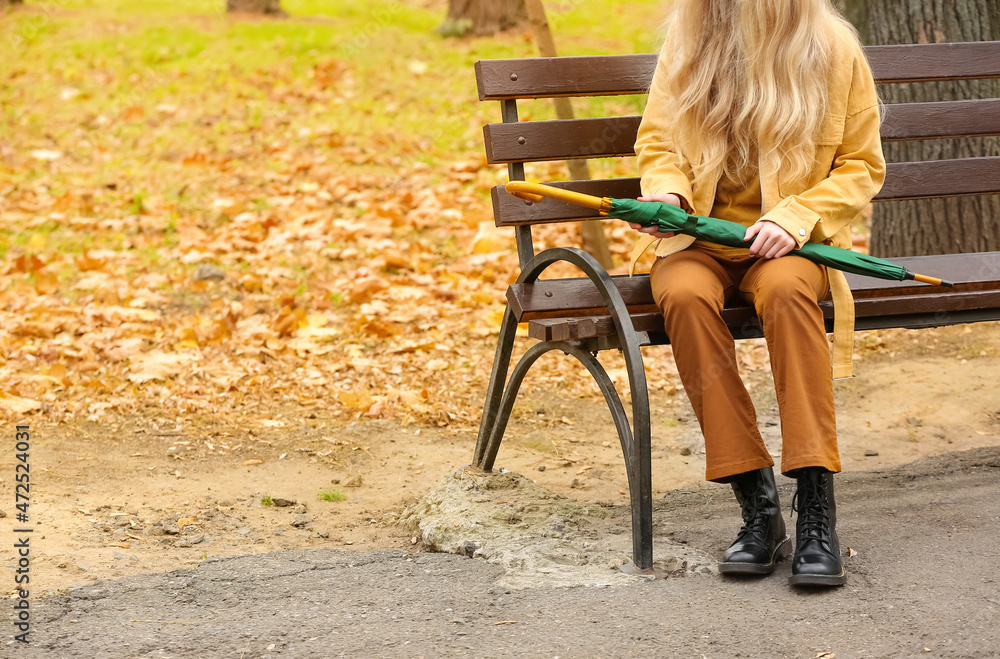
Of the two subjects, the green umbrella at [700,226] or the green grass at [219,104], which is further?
the green grass at [219,104]

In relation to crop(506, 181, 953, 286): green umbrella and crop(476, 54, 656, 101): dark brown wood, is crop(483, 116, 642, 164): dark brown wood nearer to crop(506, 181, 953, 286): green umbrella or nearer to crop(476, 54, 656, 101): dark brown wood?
crop(476, 54, 656, 101): dark brown wood

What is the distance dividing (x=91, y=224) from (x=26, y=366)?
6.21 feet

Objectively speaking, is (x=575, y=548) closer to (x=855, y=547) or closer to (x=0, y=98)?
(x=855, y=547)

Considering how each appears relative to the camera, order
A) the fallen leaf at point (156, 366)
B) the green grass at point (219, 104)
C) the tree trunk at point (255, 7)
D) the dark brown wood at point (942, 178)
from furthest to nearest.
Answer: the tree trunk at point (255, 7), the green grass at point (219, 104), the fallen leaf at point (156, 366), the dark brown wood at point (942, 178)

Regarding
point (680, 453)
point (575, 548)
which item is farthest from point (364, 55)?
point (575, 548)

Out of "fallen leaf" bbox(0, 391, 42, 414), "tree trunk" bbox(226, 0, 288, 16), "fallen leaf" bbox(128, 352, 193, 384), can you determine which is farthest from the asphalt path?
"tree trunk" bbox(226, 0, 288, 16)

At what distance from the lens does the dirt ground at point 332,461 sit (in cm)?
272

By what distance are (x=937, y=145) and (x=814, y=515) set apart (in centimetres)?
277

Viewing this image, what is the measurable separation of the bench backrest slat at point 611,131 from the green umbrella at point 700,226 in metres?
0.56

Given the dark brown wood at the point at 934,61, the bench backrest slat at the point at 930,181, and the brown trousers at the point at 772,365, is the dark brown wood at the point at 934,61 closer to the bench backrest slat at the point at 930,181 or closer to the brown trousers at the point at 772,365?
the bench backrest slat at the point at 930,181

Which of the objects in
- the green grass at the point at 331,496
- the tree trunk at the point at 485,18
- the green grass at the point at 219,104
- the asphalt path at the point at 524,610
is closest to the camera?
the asphalt path at the point at 524,610

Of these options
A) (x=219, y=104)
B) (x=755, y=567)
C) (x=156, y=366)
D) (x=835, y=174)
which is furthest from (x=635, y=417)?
(x=219, y=104)

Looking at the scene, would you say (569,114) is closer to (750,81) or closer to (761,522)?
(750,81)

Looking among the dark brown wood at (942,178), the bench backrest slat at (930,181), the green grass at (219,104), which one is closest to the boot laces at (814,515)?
the bench backrest slat at (930,181)
